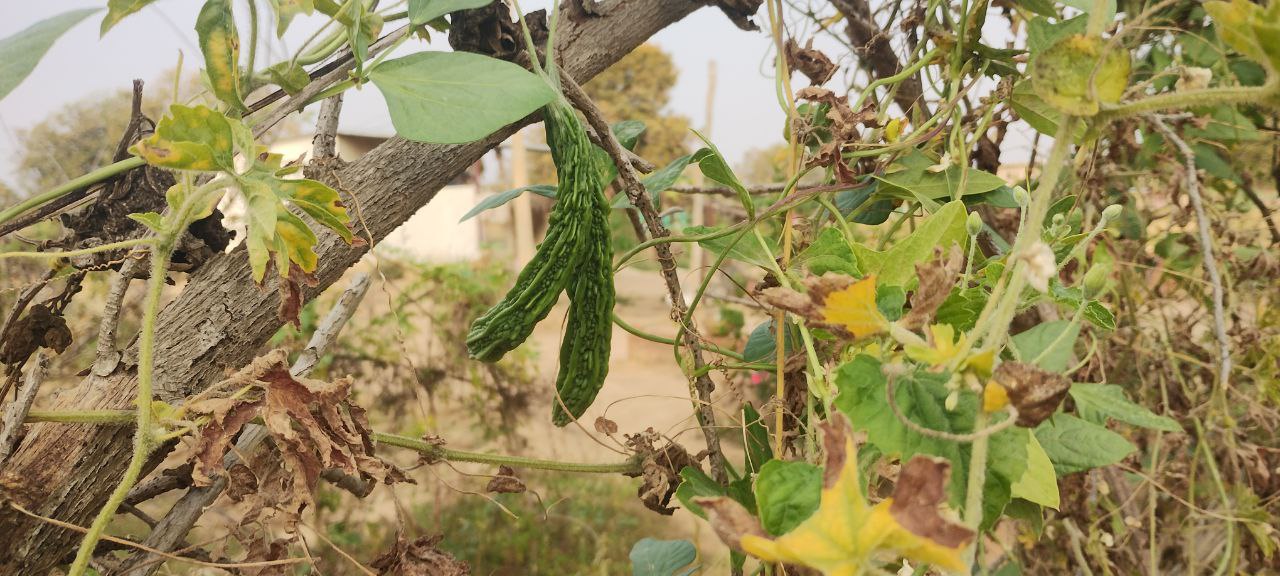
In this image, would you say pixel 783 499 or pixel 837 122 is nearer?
pixel 783 499

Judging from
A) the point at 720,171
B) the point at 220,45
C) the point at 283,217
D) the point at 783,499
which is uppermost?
the point at 220,45

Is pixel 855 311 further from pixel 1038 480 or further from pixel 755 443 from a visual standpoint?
pixel 755 443

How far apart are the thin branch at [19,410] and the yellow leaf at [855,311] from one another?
50 centimetres

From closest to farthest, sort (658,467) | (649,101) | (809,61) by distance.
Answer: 1. (658,467)
2. (809,61)
3. (649,101)

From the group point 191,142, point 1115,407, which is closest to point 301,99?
point 191,142

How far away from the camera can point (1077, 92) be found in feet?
0.95

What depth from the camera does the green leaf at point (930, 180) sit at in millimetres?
602

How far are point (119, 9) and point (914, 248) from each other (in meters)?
0.51

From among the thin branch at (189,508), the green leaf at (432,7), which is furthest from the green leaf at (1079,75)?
the thin branch at (189,508)

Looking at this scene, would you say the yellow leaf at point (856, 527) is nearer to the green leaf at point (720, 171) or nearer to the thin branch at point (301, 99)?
the green leaf at point (720, 171)

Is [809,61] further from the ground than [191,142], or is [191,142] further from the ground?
[191,142]

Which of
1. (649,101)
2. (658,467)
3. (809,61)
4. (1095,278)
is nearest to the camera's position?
(1095,278)

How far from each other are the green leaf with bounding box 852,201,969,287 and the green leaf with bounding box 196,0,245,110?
1.31 ft

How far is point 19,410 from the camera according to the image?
478mm
